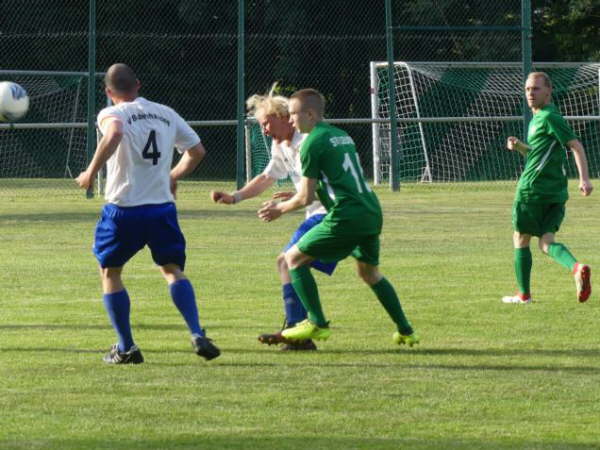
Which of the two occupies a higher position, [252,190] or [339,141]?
[339,141]

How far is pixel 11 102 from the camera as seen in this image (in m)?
17.1

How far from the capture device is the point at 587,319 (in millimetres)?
10195

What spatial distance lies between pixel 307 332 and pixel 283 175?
Result: 4.09 feet

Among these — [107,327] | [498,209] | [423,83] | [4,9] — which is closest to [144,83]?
[4,9]

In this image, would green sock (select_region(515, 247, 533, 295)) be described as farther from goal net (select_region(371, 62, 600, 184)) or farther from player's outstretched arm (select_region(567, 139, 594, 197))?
goal net (select_region(371, 62, 600, 184))

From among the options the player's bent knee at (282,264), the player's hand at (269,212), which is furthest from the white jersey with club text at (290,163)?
the player's hand at (269,212)

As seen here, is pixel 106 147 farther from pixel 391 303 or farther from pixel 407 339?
pixel 407 339

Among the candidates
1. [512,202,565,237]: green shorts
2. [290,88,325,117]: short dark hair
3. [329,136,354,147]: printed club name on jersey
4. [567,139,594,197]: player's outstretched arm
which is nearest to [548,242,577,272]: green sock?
[512,202,565,237]: green shorts

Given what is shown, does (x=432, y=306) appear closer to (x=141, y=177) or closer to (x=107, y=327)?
(x=107, y=327)

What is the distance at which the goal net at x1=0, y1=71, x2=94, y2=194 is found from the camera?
30.7m

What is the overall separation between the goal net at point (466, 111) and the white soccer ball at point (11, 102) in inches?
570

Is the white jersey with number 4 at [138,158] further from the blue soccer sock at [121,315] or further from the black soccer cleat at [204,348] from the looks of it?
the black soccer cleat at [204,348]

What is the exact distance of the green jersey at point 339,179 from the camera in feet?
27.7

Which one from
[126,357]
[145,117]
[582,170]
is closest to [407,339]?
[126,357]
